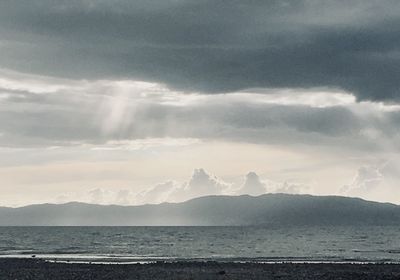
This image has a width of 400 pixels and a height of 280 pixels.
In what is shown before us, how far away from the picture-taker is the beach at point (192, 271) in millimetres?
58688

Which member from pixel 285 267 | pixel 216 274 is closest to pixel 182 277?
pixel 216 274

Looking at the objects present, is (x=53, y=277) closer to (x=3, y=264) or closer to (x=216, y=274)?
(x=216, y=274)

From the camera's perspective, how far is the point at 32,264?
75438mm

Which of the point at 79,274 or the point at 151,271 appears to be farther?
the point at 151,271

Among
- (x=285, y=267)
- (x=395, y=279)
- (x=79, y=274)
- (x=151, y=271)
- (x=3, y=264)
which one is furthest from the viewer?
(x=3, y=264)

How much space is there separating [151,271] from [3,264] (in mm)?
19369

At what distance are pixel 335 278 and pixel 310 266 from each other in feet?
48.6

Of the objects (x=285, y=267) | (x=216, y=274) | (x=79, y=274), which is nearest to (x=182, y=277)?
(x=216, y=274)

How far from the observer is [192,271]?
215 feet

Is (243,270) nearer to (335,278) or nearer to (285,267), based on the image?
(285,267)

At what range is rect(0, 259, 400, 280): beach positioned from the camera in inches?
2311

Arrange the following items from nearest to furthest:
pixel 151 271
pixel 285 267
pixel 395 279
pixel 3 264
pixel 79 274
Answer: pixel 395 279 < pixel 79 274 < pixel 151 271 < pixel 285 267 < pixel 3 264

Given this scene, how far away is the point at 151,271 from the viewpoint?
65.1m

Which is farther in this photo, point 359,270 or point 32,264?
point 32,264
